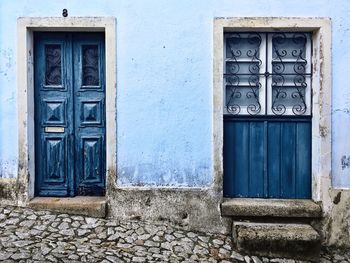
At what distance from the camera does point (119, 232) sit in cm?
498

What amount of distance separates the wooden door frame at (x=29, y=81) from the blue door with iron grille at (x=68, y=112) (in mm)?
197

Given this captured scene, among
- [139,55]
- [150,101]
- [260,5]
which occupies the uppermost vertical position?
[260,5]

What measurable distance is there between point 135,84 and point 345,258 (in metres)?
3.34

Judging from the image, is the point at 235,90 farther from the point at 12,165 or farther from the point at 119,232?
the point at 12,165

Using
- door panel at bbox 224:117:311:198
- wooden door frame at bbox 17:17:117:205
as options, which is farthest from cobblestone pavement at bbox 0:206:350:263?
door panel at bbox 224:117:311:198

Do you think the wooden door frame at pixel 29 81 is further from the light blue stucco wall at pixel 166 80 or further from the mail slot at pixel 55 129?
the mail slot at pixel 55 129

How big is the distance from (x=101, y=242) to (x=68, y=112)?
1786 mm

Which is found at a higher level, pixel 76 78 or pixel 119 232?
pixel 76 78

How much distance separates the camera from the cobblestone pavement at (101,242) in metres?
4.44

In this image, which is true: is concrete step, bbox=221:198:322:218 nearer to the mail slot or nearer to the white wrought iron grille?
the white wrought iron grille

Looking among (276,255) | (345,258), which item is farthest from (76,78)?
(345,258)

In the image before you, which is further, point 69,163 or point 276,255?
point 69,163

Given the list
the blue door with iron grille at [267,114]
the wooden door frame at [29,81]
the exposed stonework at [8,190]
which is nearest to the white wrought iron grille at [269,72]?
the blue door with iron grille at [267,114]

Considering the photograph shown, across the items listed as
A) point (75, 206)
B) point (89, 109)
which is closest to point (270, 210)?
point (75, 206)
